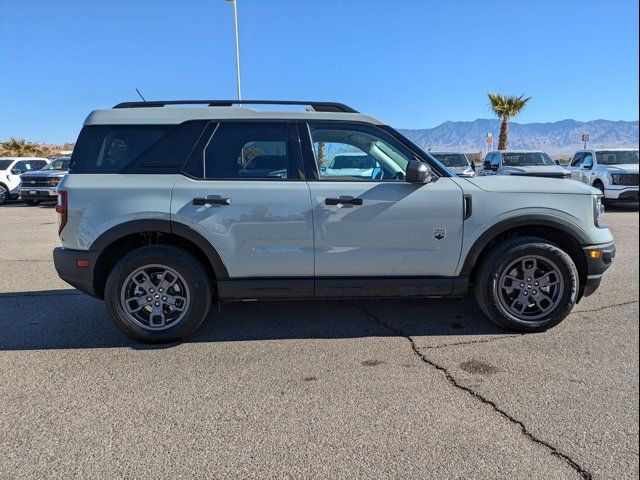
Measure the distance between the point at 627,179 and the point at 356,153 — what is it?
13.4 metres

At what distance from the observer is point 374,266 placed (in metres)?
3.92

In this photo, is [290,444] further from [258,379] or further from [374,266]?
[374,266]

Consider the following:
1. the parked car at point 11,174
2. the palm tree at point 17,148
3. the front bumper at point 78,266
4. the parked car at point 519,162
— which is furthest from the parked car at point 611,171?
the palm tree at point 17,148

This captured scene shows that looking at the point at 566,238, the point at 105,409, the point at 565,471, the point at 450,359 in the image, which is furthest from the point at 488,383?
the point at 105,409

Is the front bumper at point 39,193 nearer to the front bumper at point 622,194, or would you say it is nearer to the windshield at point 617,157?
the front bumper at point 622,194

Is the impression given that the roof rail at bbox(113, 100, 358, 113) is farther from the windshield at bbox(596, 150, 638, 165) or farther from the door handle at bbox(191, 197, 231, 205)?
the windshield at bbox(596, 150, 638, 165)

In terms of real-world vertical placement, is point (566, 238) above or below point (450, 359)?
above

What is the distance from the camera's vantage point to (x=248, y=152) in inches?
157

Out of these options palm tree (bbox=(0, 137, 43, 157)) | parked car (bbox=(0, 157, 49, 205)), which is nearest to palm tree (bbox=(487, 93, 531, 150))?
parked car (bbox=(0, 157, 49, 205))

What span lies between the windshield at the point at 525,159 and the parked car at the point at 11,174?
19.0m

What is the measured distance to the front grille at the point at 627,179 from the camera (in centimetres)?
1392

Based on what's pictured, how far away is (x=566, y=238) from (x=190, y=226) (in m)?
3.29

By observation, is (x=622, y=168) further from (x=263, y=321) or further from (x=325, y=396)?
(x=325, y=396)

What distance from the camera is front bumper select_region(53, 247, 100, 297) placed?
383 cm
